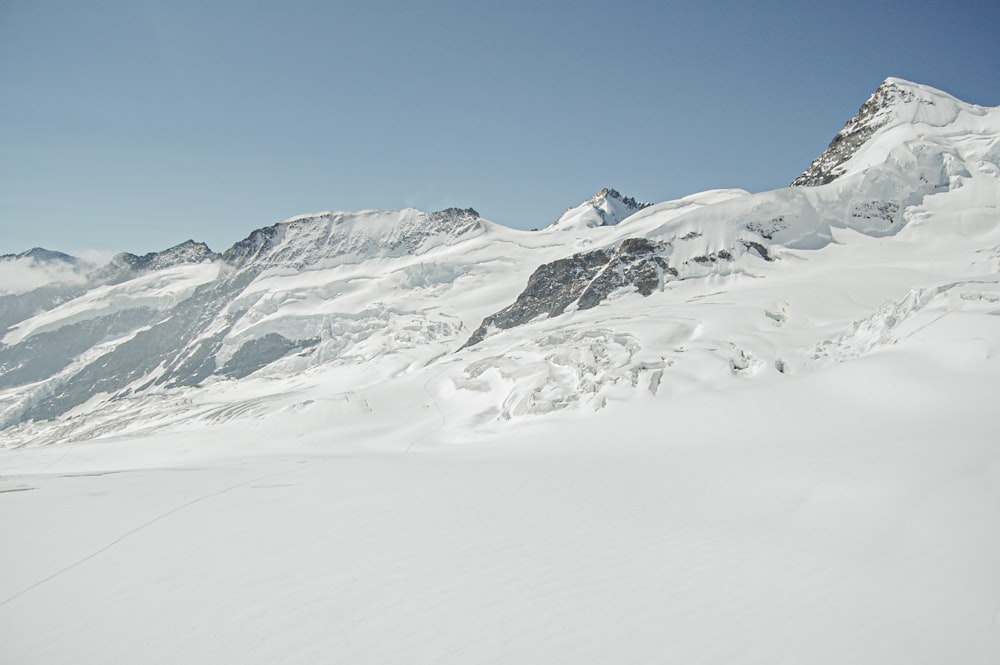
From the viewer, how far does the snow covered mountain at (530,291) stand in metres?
36.8

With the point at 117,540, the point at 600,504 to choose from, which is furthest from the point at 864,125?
the point at 117,540

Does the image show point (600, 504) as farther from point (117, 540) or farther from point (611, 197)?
point (611, 197)

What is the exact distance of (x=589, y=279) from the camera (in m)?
72.0

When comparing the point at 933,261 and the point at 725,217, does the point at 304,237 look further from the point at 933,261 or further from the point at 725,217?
the point at 933,261

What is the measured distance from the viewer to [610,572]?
898cm

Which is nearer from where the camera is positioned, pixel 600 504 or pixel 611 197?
pixel 600 504

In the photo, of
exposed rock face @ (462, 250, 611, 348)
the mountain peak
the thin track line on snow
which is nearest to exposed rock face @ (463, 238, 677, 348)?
exposed rock face @ (462, 250, 611, 348)

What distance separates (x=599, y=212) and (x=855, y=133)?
102550mm

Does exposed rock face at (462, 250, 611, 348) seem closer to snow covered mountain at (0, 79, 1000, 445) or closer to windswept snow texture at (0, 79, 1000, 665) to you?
snow covered mountain at (0, 79, 1000, 445)

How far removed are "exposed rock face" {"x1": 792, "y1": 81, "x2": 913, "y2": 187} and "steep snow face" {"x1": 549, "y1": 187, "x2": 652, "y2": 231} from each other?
294 feet

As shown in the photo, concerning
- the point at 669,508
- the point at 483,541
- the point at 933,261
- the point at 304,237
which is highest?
the point at 304,237

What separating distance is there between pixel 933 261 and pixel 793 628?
172ft

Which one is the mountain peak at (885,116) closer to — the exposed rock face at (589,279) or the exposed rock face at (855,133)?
the exposed rock face at (855,133)

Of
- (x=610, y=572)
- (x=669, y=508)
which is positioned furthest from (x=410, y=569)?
(x=669, y=508)
